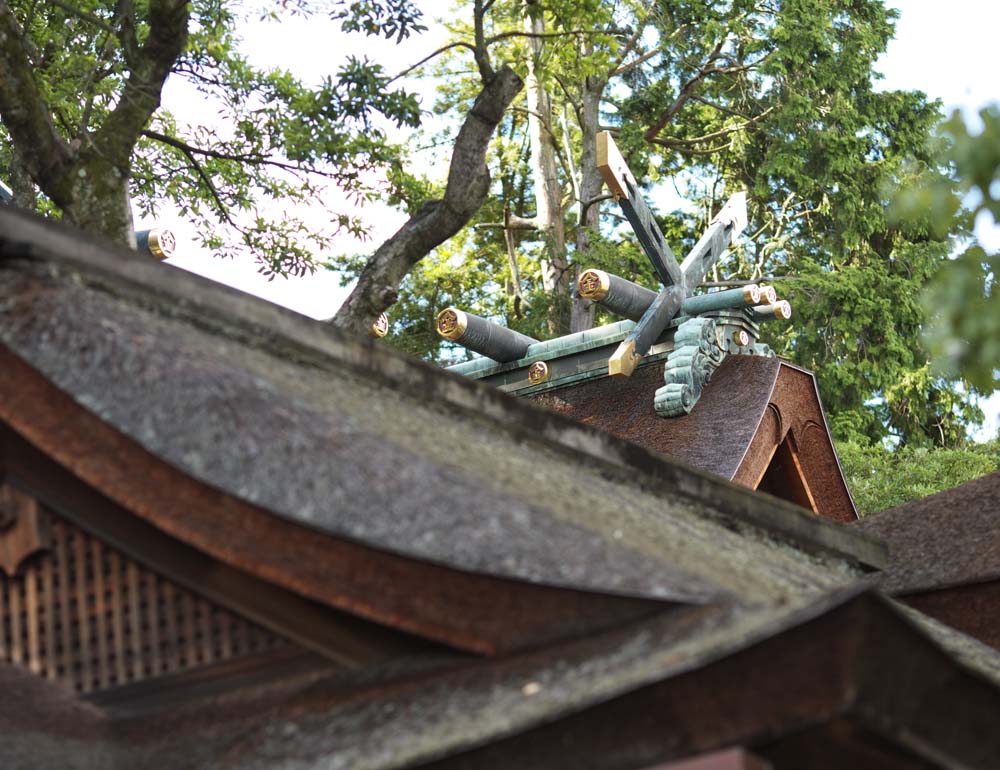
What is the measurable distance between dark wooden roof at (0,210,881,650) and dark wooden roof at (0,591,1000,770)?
13 centimetres

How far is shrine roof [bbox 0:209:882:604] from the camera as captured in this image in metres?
2.45

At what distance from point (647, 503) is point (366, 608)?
3.43ft

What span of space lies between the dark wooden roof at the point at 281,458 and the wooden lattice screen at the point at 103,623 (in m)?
0.20

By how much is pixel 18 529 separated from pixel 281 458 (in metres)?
0.76

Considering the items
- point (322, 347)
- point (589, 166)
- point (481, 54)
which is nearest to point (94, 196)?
point (481, 54)

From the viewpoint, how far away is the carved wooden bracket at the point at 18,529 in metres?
2.95

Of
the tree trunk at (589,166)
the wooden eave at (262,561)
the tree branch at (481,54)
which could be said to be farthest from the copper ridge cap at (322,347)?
the tree trunk at (589,166)

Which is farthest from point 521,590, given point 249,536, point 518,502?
point 249,536

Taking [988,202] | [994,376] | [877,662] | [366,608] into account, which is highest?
[988,202]

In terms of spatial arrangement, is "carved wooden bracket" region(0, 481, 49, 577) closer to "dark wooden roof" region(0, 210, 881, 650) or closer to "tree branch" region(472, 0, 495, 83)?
"dark wooden roof" region(0, 210, 881, 650)

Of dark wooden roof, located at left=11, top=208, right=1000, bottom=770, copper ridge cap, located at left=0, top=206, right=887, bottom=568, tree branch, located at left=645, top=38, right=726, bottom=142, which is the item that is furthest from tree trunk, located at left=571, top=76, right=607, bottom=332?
dark wooden roof, located at left=11, top=208, right=1000, bottom=770

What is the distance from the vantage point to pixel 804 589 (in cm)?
302

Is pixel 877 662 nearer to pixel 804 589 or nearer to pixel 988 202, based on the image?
pixel 804 589

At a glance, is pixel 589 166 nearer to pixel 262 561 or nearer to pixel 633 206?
pixel 633 206
